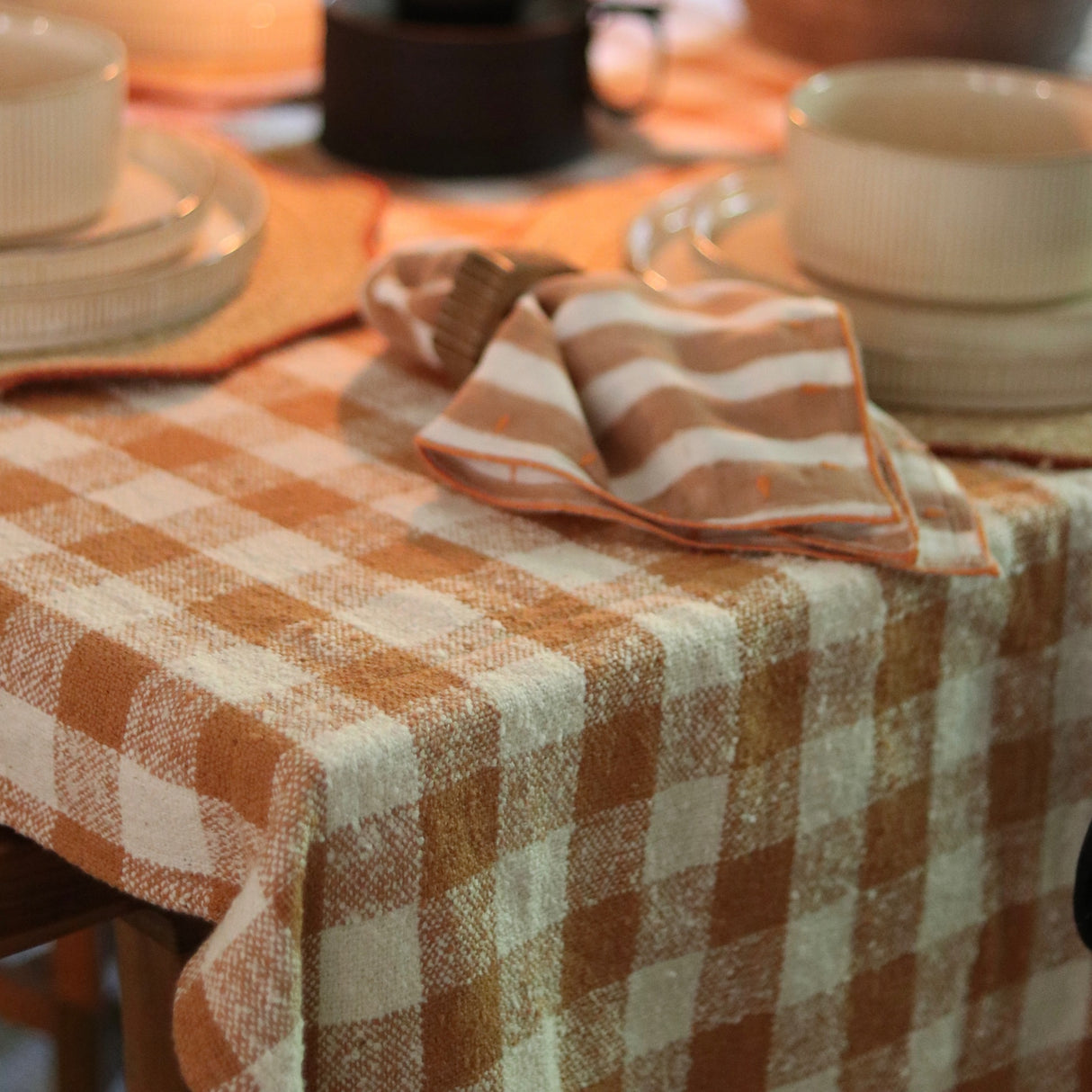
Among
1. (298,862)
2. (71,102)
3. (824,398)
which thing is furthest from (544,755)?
(71,102)

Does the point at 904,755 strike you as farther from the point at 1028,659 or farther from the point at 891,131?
the point at 891,131

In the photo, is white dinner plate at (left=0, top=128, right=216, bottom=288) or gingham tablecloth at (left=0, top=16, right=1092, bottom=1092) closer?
gingham tablecloth at (left=0, top=16, right=1092, bottom=1092)

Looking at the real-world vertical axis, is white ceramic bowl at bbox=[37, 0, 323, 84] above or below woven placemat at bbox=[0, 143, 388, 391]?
above

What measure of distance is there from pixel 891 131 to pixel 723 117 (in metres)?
0.34

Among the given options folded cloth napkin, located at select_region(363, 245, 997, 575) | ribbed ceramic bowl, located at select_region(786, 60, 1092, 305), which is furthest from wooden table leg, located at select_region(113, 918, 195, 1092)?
ribbed ceramic bowl, located at select_region(786, 60, 1092, 305)

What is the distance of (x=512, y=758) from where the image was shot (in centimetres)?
51

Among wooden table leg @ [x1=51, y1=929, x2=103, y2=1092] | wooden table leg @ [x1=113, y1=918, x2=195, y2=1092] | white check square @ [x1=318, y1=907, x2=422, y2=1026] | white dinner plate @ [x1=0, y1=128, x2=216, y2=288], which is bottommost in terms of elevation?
wooden table leg @ [x1=51, y1=929, x2=103, y2=1092]

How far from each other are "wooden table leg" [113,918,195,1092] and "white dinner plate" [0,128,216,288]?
0.30 meters

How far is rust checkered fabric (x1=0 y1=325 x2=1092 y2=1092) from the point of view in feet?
1.61

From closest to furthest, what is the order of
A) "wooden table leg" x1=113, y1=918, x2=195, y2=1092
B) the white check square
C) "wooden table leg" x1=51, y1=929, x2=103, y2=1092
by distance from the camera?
the white check square < "wooden table leg" x1=113, y1=918, x2=195, y2=1092 < "wooden table leg" x1=51, y1=929, x2=103, y2=1092

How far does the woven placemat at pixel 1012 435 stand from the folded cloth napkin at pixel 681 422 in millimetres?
56

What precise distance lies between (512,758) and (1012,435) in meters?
0.33

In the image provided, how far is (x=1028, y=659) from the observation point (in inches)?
26.7

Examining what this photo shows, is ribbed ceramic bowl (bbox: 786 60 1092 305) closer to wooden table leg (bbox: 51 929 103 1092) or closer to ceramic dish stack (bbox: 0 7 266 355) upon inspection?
ceramic dish stack (bbox: 0 7 266 355)
